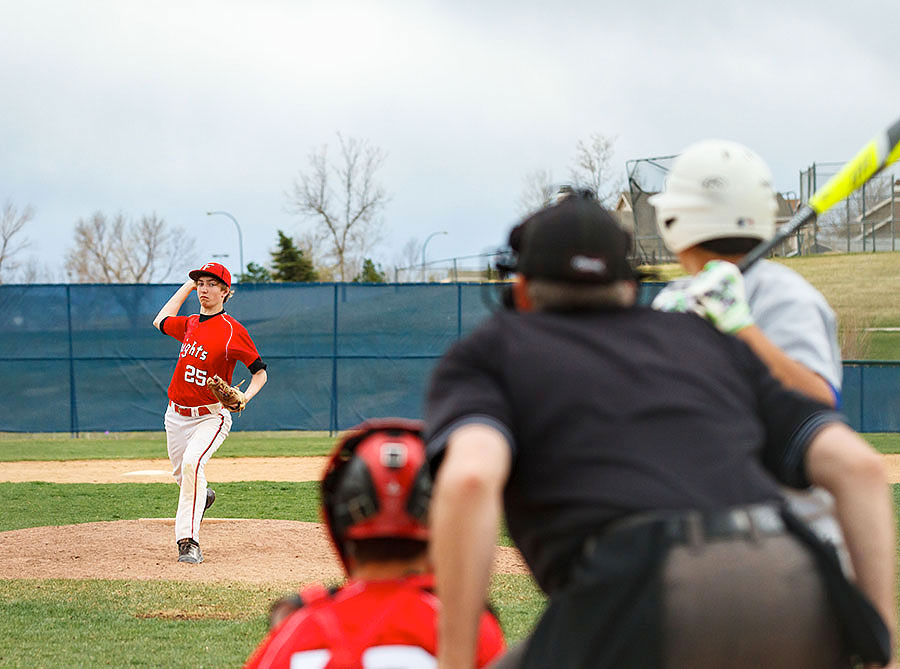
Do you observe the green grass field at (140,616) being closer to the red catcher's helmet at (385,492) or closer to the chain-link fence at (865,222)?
the red catcher's helmet at (385,492)

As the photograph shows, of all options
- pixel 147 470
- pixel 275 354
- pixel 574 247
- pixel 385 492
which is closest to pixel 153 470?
pixel 147 470

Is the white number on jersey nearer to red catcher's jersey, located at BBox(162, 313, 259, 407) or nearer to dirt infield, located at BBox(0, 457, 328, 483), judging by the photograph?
red catcher's jersey, located at BBox(162, 313, 259, 407)

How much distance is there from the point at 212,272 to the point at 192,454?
4.66 ft

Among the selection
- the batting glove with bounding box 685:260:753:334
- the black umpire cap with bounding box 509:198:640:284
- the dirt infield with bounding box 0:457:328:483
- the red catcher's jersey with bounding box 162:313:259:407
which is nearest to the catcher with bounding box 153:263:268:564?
the red catcher's jersey with bounding box 162:313:259:407

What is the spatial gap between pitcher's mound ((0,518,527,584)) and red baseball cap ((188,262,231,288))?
7.14 ft

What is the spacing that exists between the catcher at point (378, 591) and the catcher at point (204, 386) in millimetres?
6157

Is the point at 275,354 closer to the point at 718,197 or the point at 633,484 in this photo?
the point at 718,197

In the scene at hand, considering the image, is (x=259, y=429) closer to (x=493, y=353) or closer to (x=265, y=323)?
(x=265, y=323)

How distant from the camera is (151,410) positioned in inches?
740

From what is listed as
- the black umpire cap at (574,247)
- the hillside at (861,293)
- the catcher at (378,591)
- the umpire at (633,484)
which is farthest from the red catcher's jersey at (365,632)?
the hillside at (861,293)

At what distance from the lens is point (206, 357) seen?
27.0ft

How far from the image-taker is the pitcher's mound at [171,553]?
24.4 ft

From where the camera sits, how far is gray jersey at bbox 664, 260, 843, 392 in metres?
2.39

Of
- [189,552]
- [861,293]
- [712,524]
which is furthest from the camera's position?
[861,293]
